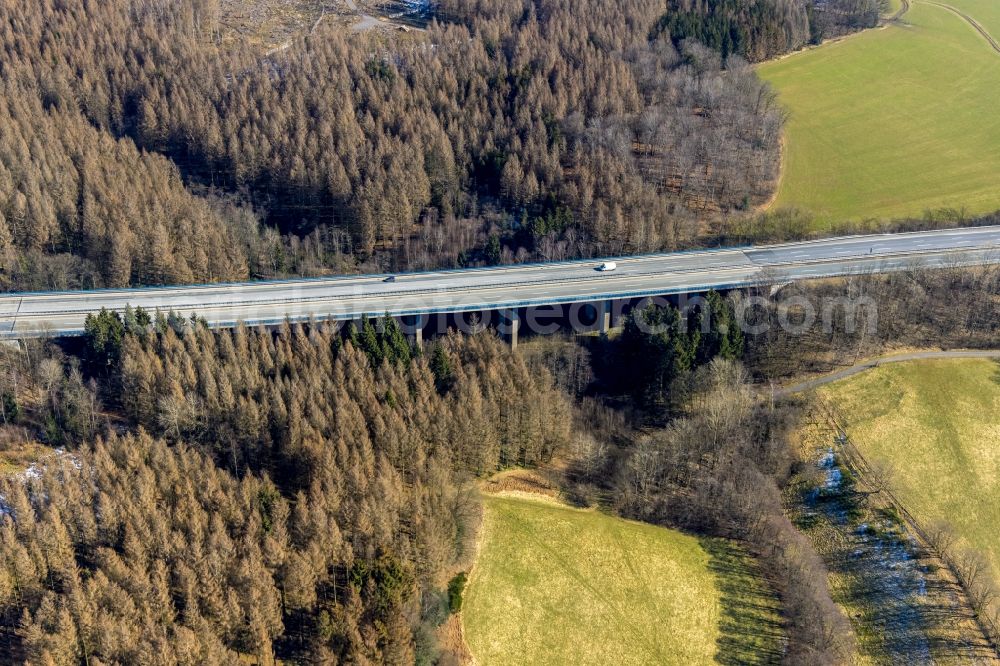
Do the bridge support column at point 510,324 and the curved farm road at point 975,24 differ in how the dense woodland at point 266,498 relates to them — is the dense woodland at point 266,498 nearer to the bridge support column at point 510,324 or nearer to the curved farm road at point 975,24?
the bridge support column at point 510,324

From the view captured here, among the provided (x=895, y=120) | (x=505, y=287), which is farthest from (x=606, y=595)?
(x=895, y=120)

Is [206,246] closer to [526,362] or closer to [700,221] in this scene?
[526,362]

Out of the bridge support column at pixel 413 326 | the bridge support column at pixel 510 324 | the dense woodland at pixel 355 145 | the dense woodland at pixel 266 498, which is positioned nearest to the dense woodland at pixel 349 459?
the dense woodland at pixel 266 498

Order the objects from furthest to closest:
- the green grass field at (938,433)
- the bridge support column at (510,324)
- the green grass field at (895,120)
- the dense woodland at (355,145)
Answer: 1. the green grass field at (895,120)
2. the dense woodland at (355,145)
3. the bridge support column at (510,324)
4. the green grass field at (938,433)

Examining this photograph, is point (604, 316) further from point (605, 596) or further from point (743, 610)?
point (743, 610)

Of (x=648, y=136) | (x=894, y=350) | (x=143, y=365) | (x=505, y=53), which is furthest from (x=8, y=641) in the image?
(x=505, y=53)
